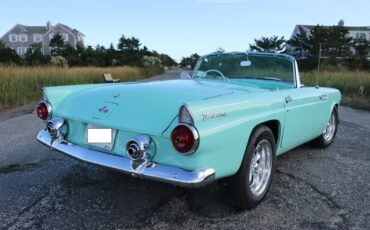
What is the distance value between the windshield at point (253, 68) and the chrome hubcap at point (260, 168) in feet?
4.62

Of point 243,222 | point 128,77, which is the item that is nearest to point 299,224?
point 243,222

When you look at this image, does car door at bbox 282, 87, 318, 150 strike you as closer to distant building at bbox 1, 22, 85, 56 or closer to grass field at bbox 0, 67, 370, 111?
grass field at bbox 0, 67, 370, 111

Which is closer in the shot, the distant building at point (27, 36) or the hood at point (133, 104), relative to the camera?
the hood at point (133, 104)

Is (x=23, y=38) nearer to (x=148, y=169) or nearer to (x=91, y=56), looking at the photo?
(x=91, y=56)

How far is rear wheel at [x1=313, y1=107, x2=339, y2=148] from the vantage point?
5.81 metres

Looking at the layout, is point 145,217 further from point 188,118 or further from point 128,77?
point 128,77

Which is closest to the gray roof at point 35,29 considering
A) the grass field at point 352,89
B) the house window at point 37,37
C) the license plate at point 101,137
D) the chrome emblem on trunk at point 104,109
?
the house window at point 37,37

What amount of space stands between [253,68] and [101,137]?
7.87 ft

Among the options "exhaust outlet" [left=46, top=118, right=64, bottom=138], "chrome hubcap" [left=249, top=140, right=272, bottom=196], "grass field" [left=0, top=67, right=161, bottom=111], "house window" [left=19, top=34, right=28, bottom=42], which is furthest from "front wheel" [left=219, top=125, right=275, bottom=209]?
"house window" [left=19, top=34, right=28, bottom=42]

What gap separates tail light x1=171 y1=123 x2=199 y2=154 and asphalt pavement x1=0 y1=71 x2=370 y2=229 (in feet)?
2.36

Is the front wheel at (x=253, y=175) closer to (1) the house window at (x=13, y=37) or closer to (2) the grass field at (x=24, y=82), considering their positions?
(2) the grass field at (x=24, y=82)

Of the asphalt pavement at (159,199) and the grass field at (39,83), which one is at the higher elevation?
the grass field at (39,83)

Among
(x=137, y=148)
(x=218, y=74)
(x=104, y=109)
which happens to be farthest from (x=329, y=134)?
(x=137, y=148)

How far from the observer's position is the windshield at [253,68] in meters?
4.85
